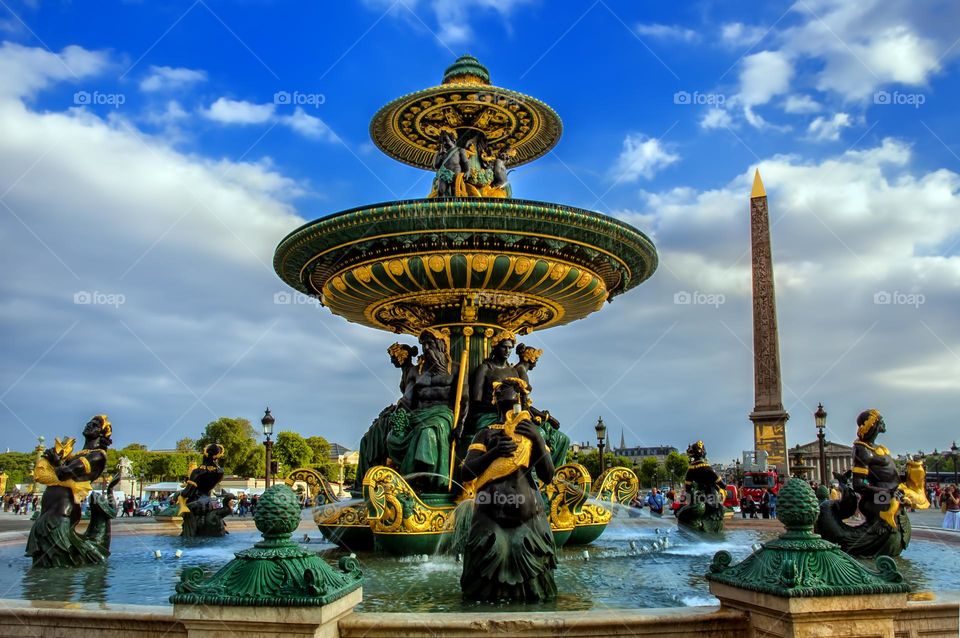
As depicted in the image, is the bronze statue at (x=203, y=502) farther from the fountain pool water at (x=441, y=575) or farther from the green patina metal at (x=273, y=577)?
the green patina metal at (x=273, y=577)

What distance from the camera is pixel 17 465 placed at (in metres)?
83.1

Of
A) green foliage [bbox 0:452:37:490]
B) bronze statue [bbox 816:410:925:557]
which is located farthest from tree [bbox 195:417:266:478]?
bronze statue [bbox 816:410:925:557]

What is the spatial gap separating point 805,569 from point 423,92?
1001 centimetres

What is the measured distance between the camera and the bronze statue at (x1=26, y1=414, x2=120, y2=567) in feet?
26.0

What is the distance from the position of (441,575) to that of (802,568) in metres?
4.21

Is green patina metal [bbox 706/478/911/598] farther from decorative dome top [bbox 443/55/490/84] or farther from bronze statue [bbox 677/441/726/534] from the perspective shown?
decorative dome top [bbox 443/55/490/84]

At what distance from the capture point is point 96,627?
14.1 feet

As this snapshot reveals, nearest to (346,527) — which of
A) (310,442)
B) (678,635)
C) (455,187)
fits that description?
(455,187)

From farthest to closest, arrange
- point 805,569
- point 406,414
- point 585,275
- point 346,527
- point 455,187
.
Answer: point 455,187
point 585,275
point 406,414
point 346,527
point 805,569

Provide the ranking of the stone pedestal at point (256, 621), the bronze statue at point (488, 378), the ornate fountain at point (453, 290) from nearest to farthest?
the stone pedestal at point (256, 621)
the ornate fountain at point (453, 290)
the bronze statue at point (488, 378)

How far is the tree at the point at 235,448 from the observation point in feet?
211

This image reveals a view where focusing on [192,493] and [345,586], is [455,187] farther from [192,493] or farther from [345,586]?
[345,586]

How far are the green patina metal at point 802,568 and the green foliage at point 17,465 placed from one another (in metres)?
83.6

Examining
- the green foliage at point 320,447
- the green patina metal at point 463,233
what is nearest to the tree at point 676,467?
the green foliage at point 320,447
